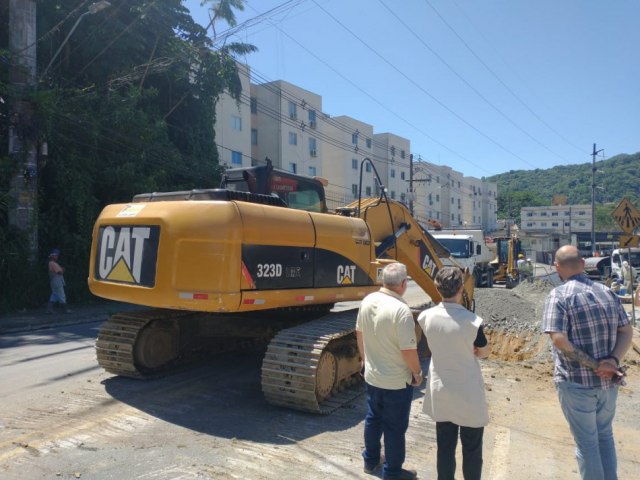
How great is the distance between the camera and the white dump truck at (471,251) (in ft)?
71.9

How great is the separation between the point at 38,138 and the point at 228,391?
11.7 metres

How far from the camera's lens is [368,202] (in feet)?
27.2

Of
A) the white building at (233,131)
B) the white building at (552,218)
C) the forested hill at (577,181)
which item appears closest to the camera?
the white building at (233,131)

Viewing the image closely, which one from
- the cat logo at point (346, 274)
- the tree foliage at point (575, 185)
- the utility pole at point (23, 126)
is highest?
the tree foliage at point (575, 185)

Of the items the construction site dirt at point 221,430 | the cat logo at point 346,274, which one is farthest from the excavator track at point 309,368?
the cat logo at point 346,274

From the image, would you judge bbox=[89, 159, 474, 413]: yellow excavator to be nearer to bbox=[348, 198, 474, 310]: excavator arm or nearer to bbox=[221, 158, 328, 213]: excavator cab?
bbox=[221, 158, 328, 213]: excavator cab

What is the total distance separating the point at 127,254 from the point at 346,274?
2724 millimetres

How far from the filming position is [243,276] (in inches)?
205

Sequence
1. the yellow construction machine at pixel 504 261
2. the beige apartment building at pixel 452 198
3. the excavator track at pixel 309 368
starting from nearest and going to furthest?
1. the excavator track at pixel 309 368
2. the yellow construction machine at pixel 504 261
3. the beige apartment building at pixel 452 198

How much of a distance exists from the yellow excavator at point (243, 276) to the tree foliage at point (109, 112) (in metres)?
9.90

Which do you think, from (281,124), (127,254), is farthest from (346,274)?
(281,124)

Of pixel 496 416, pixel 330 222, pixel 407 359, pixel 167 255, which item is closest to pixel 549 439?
pixel 496 416

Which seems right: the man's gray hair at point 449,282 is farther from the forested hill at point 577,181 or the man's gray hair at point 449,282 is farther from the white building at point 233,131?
the forested hill at point 577,181

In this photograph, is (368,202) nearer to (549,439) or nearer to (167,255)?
(167,255)
